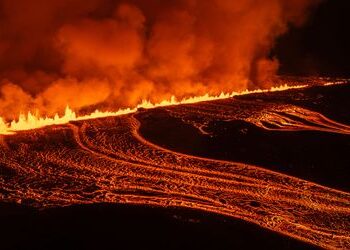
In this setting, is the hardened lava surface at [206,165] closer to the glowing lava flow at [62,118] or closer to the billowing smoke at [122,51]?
the glowing lava flow at [62,118]

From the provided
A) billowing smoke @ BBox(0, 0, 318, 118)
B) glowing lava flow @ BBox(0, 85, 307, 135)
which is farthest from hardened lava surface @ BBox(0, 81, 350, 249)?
billowing smoke @ BBox(0, 0, 318, 118)

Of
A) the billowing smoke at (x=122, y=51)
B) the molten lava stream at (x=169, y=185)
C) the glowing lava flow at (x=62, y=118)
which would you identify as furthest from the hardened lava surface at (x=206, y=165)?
the billowing smoke at (x=122, y=51)

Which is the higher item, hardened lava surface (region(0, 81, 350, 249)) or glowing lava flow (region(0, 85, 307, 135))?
glowing lava flow (region(0, 85, 307, 135))

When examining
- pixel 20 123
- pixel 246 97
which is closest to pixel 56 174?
pixel 20 123

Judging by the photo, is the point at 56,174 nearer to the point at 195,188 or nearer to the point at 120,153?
the point at 120,153

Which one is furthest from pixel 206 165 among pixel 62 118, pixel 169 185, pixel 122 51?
pixel 122 51

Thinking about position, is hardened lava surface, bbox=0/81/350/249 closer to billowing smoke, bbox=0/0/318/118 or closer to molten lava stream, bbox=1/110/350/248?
molten lava stream, bbox=1/110/350/248
